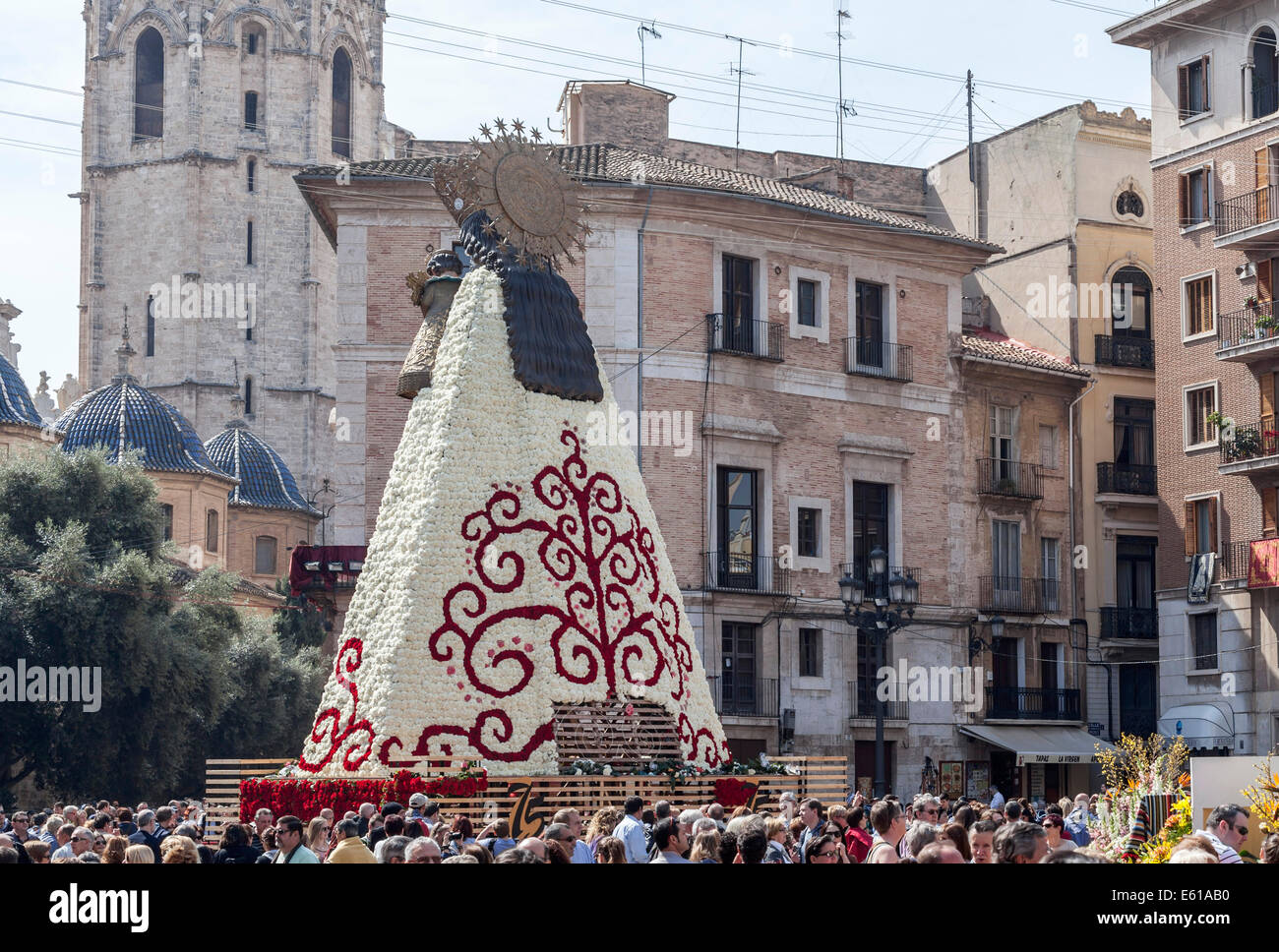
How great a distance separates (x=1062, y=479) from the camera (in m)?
43.7

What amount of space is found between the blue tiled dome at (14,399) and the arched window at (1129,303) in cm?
2979

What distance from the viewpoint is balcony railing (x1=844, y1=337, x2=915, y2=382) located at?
39562mm

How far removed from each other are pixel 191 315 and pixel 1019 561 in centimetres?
4724

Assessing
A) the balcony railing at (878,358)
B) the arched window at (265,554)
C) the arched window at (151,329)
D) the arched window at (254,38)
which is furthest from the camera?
the arched window at (254,38)

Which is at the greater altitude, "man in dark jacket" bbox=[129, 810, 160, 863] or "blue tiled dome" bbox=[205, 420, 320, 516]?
"blue tiled dome" bbox=[205, 420, 320, 516]

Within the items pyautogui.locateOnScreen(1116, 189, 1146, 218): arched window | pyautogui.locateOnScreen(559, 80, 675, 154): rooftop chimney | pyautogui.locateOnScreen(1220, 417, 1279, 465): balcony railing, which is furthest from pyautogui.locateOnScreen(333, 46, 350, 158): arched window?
pyautogui.locateOnScreen(1220, 417, 1279, 465): balcony railing

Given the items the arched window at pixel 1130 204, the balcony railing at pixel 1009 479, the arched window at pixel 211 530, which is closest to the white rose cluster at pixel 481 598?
the balcony railing at pixel 1009 479

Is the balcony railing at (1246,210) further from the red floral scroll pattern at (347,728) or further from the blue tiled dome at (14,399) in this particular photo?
the blue tiled dome at (14,399)

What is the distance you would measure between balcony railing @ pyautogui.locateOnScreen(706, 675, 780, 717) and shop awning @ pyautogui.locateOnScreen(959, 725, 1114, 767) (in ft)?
17.0

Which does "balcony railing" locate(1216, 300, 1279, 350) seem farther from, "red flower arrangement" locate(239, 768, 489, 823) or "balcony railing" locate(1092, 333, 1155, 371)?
"red flower arrangement" locate(239, 768, 489, 823)

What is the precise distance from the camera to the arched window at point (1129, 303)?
1754 inches

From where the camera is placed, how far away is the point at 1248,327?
1491 inches
